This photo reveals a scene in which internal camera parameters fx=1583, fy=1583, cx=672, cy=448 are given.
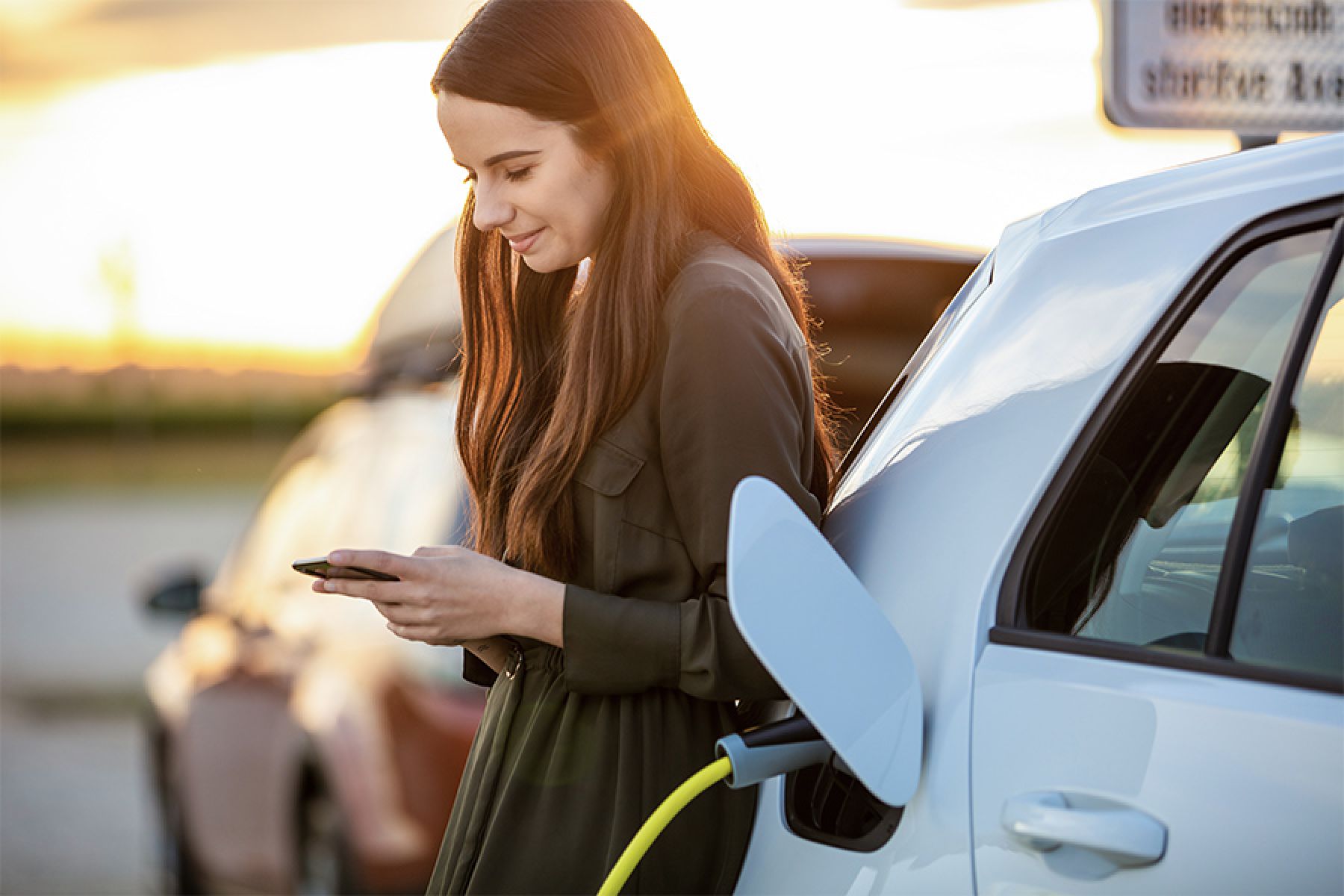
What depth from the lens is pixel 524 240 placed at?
81.5 inches

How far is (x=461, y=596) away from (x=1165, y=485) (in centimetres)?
79

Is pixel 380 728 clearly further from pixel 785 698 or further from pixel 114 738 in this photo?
pixel 114 738

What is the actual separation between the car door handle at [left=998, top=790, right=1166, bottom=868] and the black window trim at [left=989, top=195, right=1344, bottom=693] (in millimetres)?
149

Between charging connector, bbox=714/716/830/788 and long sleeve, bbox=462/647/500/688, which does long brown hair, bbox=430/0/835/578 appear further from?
charging connector, bbox=714/716/830/788

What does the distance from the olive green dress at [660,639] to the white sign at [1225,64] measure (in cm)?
200

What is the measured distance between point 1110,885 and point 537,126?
113cm

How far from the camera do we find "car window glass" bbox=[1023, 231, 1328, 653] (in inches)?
62.3

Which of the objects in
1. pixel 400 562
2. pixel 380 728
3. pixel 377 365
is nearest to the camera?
pixel 400 562

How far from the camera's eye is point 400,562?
1.81 meters

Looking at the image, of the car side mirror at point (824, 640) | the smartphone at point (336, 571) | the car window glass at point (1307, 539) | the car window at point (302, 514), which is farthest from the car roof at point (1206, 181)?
the car window at point (302, 514)

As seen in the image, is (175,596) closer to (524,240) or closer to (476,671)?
(476,671)

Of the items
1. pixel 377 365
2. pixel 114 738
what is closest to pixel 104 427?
pixel 114 738

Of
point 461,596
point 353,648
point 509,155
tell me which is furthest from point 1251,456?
point 353,648

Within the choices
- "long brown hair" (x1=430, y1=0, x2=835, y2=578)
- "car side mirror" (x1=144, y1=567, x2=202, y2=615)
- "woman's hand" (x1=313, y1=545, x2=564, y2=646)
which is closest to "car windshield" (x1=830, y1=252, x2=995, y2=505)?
"long brown hair" (x1=430, y1=0, x2=835, y2=578)
